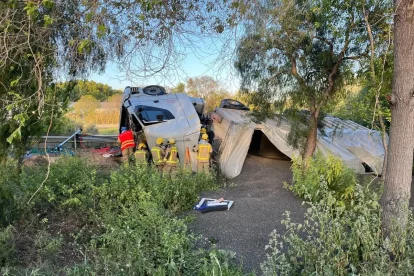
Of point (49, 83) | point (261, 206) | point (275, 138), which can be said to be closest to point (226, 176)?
point (275, 138)

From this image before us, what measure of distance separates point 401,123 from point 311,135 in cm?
487

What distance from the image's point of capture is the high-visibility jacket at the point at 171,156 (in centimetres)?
905

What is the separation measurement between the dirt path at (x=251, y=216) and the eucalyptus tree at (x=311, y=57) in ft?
4.54

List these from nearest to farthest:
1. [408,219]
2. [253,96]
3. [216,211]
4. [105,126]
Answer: [408,219] < [216,211] < [253,96] < [105,126]

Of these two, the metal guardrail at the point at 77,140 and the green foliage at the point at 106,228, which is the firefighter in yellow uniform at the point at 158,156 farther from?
the metal guardrail at the point at 77,140

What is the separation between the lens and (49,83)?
4.39m

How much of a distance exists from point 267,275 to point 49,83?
3.26m

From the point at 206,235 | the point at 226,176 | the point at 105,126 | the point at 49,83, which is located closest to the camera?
the point at 49,83

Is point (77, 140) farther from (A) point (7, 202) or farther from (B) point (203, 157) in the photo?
(A) point (7, 202)

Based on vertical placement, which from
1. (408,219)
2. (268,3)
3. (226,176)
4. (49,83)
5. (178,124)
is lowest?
(226,176)

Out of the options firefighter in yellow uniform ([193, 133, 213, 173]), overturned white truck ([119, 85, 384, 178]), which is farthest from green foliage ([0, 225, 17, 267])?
overturned white truck ([119, 85, 384, 178])

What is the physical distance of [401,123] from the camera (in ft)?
12.5

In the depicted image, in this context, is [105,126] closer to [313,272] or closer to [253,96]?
[253,96]

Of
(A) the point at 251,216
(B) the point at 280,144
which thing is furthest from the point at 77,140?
(A) the point at 251,216
